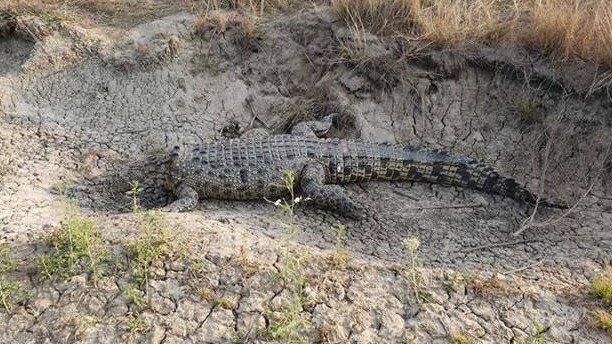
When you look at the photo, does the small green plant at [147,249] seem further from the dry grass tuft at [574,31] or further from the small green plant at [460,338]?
the dry grass tuft at [574,31]

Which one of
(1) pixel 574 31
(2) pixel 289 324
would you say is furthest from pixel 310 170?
(1) pixel 574 31

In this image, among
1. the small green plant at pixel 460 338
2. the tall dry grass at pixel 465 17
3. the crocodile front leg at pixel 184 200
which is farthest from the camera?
the tall dry grass at pixel 465 17

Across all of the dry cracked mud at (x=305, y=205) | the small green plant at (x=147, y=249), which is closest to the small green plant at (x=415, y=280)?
the dry cracked mud at (x=305, y=205)

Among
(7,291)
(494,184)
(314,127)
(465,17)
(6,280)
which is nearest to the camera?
(7,291)

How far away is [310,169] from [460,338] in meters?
2.00

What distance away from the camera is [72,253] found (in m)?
3.37

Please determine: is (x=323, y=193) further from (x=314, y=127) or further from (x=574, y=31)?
(x=574, y=31)

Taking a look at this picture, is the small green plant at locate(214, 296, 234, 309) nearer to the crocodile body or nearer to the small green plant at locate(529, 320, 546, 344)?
the crocodile body

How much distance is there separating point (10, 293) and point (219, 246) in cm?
119

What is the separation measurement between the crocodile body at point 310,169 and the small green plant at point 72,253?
0.98 meters

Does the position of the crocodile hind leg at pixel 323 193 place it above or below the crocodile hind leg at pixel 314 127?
below

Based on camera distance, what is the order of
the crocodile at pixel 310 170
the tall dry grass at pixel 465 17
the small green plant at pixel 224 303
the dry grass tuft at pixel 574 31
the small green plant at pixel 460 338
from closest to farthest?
1. the small green plant at pixel 460 338
2. the small green plant at pixel 224 303
3. the crocodile at pixel 310 170
4. the dry grass tuft at pixel 574 31
5. the tall dry grass at pixel 465 17

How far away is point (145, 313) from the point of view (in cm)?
318

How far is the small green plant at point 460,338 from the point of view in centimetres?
314
